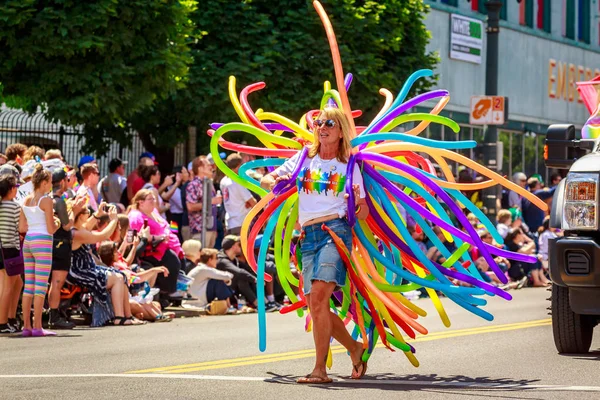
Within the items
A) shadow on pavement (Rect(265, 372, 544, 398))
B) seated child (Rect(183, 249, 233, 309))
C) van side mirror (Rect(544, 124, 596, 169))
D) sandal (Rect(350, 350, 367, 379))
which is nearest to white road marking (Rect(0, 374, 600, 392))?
shadow on pavement (Rect(265, 372, 544, 398))

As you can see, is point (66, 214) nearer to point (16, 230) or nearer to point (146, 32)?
point (16, 230)

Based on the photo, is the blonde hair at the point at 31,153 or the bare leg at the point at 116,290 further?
the blonde hair at the point at 31,153

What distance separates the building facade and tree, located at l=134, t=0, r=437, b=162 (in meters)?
10.4

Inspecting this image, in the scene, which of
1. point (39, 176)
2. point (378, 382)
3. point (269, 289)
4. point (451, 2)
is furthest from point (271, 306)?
point (451, 2)

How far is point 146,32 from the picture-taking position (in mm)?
20812

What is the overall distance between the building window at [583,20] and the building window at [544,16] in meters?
2.84

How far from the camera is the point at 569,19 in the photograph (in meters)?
47.1

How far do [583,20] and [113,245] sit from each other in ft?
116

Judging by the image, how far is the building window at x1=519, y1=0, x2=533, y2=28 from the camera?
141 feet

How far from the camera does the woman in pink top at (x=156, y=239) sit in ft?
55.1

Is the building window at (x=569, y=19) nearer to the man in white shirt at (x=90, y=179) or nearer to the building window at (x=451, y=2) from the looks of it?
the building window at (x=451, y=2)

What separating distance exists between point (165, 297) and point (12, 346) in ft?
15.4

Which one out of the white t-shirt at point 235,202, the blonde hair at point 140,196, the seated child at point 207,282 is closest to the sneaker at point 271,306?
the seated child at point 207,282

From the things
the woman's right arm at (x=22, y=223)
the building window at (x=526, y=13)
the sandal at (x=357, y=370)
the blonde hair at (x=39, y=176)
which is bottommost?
the sandal at (x=357, y=370)
